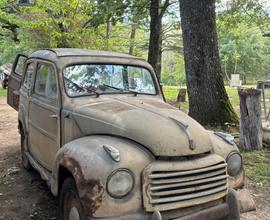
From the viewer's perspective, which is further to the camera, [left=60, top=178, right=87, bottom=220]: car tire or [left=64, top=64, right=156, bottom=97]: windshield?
[left=64, top=64, right=156, bottom=97]: windshield

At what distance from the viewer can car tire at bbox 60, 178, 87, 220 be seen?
3.40 meters

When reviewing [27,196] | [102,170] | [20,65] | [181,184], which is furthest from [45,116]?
[20,65]

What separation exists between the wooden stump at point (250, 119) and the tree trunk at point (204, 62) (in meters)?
1.15

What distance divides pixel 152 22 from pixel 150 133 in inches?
460

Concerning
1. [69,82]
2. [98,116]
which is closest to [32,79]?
[69,82]

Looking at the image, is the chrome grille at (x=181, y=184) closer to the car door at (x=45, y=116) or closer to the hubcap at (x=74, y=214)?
the hubcap at (x=74, y=214)

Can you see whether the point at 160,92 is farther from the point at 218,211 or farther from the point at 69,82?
the point at 218,211

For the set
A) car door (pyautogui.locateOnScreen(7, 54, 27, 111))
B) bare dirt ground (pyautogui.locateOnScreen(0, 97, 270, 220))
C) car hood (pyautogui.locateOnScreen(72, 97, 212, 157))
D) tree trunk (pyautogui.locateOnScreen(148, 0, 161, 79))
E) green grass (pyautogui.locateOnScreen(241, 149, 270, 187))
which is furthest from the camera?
tree trunk (pyautogui.locateOnScreen(148, 0, 161, 79))

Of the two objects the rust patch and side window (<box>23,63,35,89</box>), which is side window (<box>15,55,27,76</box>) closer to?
side window (<box>23,63,35,89</box>)

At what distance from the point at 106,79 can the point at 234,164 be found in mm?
1898

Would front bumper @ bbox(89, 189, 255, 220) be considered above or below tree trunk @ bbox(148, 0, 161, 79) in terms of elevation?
below

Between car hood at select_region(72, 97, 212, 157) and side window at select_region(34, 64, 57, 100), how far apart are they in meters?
0.70

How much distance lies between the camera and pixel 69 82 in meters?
4.58

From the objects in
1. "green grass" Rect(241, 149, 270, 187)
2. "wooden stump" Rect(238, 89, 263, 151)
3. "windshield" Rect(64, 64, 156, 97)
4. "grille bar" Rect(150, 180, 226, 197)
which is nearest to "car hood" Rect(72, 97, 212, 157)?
"grille bar" Rect(150, 180, 226, 197)
